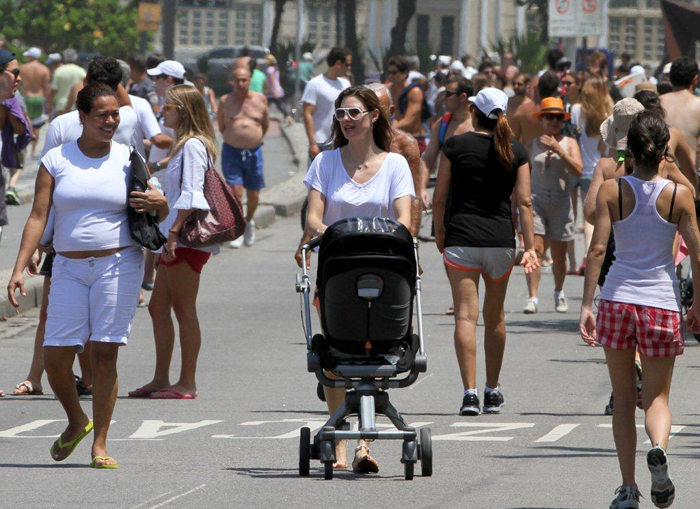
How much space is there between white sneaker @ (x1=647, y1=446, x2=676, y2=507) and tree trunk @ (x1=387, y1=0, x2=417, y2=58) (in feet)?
138

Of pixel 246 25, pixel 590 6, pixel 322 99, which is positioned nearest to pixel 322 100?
pixel 322 99

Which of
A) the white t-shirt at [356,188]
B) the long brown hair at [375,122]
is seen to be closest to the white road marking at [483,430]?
the white t-shirt at [356,188]

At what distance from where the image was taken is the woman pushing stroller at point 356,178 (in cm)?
784

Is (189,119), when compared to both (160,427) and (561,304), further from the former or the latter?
(561,304)

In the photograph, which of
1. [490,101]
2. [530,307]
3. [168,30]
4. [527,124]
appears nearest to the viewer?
[490,101]

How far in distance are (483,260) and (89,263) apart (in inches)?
98.1

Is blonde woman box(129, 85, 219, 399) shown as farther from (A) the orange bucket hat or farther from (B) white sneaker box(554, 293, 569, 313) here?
(B) white sneaker box(554, 293, 569, 313)

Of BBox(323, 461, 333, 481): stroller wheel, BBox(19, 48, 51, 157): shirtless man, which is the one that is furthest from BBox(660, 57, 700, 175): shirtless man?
BBox(19, 48, 51, 157): shirtless man

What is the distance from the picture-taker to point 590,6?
88.4ft

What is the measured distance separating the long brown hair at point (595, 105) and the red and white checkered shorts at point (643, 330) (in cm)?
734

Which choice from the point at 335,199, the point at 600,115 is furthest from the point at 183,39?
the point at 335,199

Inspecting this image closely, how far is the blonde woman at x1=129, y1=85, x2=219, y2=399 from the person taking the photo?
978 cm

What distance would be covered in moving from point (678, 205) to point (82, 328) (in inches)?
108

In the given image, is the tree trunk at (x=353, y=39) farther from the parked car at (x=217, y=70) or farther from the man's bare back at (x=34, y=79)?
the man's bare back at (x=34, y=79)
